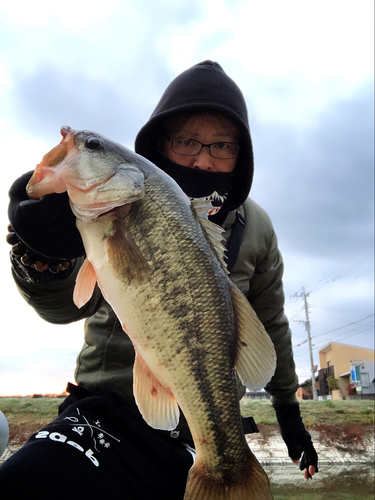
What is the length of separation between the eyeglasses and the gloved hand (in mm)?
2103

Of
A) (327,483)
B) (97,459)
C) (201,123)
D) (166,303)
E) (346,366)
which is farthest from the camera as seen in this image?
(346,366)

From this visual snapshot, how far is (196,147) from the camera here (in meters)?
2.46

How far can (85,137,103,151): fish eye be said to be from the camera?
1498mm

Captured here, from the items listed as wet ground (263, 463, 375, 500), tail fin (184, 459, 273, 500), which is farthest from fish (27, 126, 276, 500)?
wet ground (263, 463, 375, 500)

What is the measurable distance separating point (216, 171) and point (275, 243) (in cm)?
89

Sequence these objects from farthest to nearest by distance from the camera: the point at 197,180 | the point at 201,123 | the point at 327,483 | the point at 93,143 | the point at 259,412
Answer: the point at 259,412 < the point at 327,483 < the point at 201,123 < the point at 197,180 < the point at 93,143

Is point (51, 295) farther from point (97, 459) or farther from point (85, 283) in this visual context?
point (97, 459)

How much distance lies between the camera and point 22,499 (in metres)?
1.47

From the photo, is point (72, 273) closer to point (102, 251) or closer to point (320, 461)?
point (102, 251)

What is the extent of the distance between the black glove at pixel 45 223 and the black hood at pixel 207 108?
3.68 ft

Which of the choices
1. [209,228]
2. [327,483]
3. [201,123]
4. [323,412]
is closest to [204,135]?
[201,123]

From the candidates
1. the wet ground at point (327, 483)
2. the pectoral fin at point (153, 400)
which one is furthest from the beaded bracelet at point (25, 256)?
the wet ground at point (327, 483)

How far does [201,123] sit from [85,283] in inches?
62.5

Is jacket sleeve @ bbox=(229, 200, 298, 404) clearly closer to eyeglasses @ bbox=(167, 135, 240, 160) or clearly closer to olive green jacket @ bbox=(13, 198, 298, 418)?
olive green jacket @ bbox=(13, 198, 298, 418)
